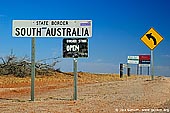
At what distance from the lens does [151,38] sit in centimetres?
3008

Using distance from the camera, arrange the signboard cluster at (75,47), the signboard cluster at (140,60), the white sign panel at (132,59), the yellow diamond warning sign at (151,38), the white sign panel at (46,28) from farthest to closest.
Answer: the white sign panel at (132,59) → the signboard cluster at (140,60) → the yellow diamond warning sign at (151,38) → the white sign panel at (46,28) → the signboard cluster at (75,47)

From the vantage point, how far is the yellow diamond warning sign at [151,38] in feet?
96.7

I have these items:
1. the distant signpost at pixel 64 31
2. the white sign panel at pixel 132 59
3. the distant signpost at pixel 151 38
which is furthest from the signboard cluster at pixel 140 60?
the distant signpost at pixel 64 31

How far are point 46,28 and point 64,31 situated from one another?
736 mm

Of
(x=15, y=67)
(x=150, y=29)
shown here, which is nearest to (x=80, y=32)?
(x=150, y=29)

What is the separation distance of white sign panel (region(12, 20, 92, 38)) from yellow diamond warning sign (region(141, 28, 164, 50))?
13574 millimetres

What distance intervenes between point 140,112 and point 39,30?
5.78m

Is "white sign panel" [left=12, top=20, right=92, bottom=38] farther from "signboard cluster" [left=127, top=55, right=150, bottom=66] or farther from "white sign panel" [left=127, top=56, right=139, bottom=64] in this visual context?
"white sign panel" [left=127, top=56, right=139, bottom=64]

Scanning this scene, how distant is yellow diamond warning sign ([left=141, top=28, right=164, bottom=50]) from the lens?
96.7 ft

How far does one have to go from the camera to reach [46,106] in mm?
14695

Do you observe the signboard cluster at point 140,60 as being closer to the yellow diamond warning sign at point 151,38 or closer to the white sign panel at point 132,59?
the white sign panel at point 132,59

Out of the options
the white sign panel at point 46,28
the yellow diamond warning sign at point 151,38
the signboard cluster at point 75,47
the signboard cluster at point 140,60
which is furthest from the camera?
the signboard cluster at point 140,60

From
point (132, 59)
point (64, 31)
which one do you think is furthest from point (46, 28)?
point (132, 59)

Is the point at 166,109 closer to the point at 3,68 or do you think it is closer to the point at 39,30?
the point at 39,30
